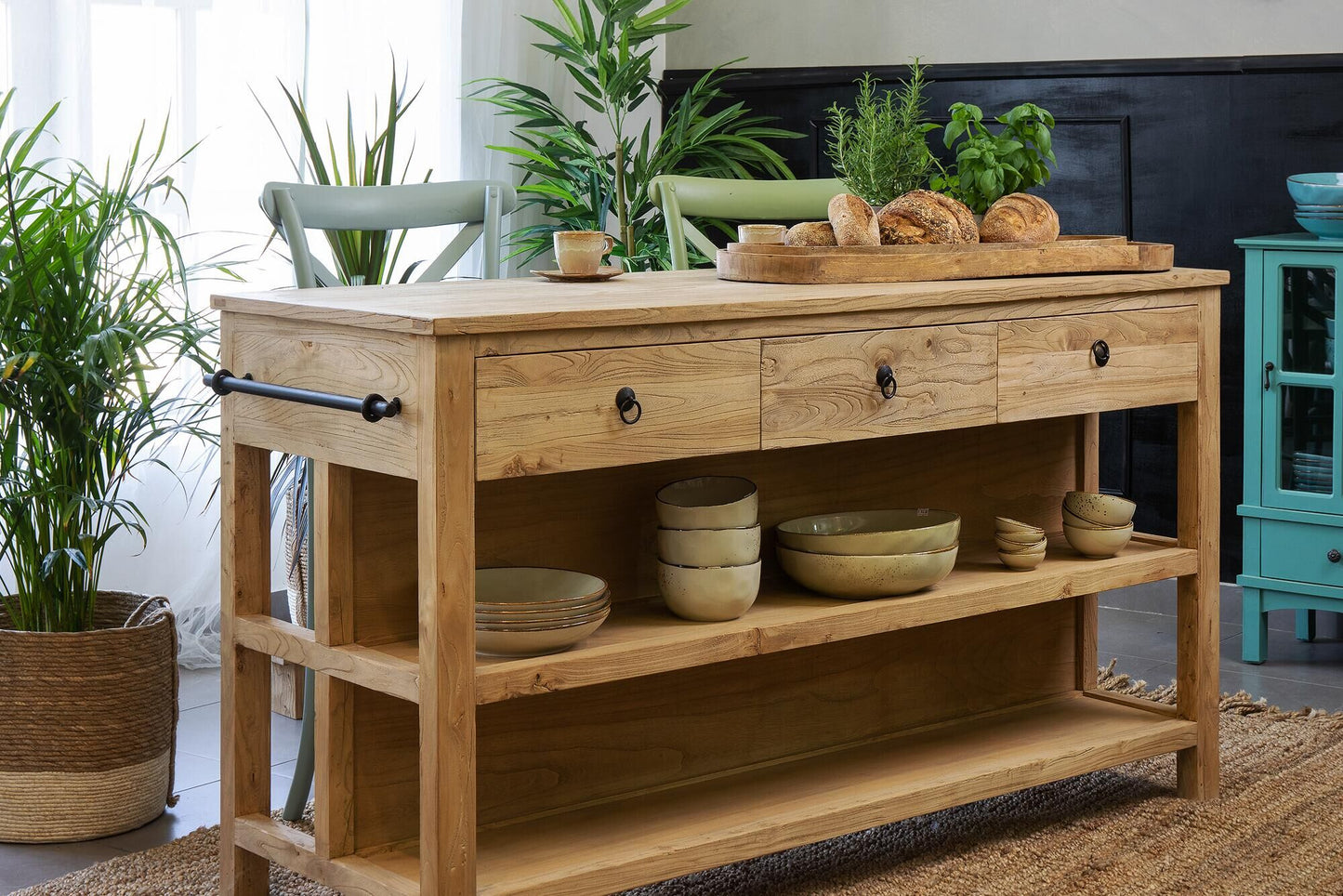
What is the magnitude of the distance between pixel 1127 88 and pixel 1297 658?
161 centimetres

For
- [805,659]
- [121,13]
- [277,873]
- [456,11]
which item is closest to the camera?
[277,873]

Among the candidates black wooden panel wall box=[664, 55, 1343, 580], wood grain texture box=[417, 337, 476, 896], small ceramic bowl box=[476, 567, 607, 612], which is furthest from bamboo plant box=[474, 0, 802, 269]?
wood grain texture box=[417, 337, 476, 896]

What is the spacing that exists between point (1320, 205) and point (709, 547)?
209 cm

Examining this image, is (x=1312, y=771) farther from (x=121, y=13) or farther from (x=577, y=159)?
(x=121, y=13)

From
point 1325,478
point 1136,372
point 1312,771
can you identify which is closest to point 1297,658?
point 1325,478

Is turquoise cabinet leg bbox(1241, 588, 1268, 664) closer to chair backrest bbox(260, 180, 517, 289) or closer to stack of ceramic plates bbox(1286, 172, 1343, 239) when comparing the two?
stack of ceramic plates bbox(1286, 172, 1343, 239)

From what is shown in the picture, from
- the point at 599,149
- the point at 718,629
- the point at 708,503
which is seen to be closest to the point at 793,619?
the point at 718,629

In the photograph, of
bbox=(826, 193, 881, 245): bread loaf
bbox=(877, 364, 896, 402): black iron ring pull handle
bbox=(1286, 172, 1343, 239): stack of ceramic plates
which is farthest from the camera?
bbox=(1286, 172, 1343, 239): stack of ceramic plates

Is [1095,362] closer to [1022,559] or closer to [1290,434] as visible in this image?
[1022,559]

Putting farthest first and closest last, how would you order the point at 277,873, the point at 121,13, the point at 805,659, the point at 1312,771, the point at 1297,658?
the point at 1297,658
the point at 121,13
the point at 1312,771
the point at 805,659
the point at 277,873

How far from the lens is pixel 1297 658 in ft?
11.8

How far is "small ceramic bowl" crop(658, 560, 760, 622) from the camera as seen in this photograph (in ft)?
6.89

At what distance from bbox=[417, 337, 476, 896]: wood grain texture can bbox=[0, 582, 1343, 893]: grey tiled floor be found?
871 mm

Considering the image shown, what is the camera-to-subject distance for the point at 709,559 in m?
2.12
